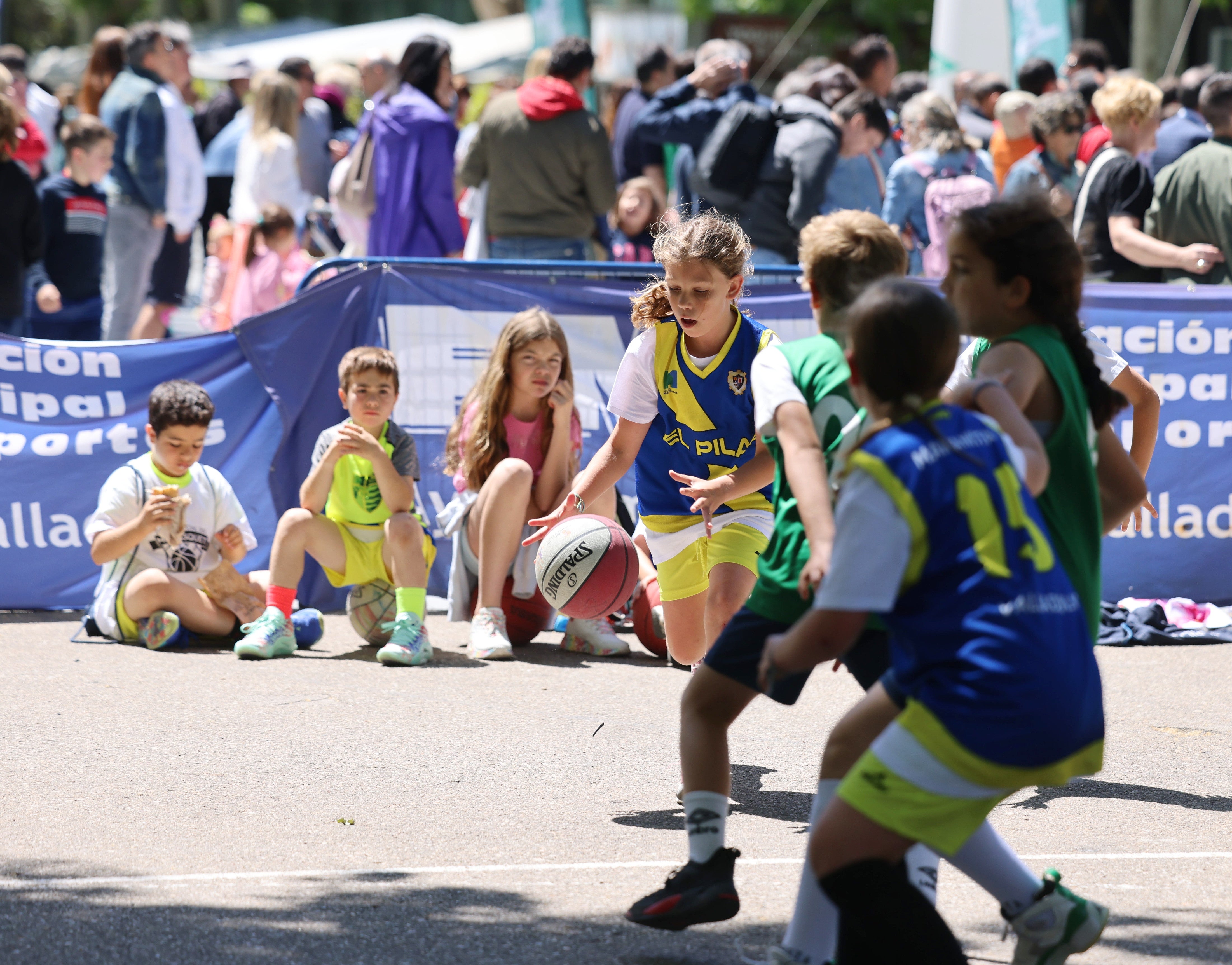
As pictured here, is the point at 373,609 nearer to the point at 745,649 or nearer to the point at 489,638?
the point at 489,638

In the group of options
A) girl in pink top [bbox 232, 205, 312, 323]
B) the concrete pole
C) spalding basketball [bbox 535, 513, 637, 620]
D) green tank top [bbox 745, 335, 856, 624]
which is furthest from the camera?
the concrete pole

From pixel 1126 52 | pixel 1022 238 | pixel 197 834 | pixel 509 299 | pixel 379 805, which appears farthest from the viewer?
pixel 1126 52

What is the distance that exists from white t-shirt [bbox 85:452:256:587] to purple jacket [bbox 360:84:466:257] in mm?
3796

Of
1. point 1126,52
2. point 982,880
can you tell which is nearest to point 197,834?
point 982,880

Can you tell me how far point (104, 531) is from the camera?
6.67 m

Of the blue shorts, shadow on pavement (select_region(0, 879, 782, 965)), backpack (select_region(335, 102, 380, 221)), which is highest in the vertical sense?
backpack (select_region(335, 102, 380, 221))

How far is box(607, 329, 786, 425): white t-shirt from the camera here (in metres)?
4.91

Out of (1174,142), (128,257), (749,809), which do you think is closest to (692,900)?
(749,809)

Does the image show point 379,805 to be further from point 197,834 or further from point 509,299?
point 509,299

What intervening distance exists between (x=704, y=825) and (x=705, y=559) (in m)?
1.57

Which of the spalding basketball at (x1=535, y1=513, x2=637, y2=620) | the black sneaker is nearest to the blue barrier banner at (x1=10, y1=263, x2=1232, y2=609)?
the spalding basketball at (x1=535, y1=513, x2=637, y2=620)

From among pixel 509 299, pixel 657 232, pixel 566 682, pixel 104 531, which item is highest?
pixel 657 232

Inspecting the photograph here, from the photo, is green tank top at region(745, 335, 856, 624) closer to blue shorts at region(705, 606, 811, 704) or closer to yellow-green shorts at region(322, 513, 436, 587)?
blue shorts at region(705, 606, 811, 704)

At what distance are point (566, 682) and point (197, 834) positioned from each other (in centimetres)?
233
